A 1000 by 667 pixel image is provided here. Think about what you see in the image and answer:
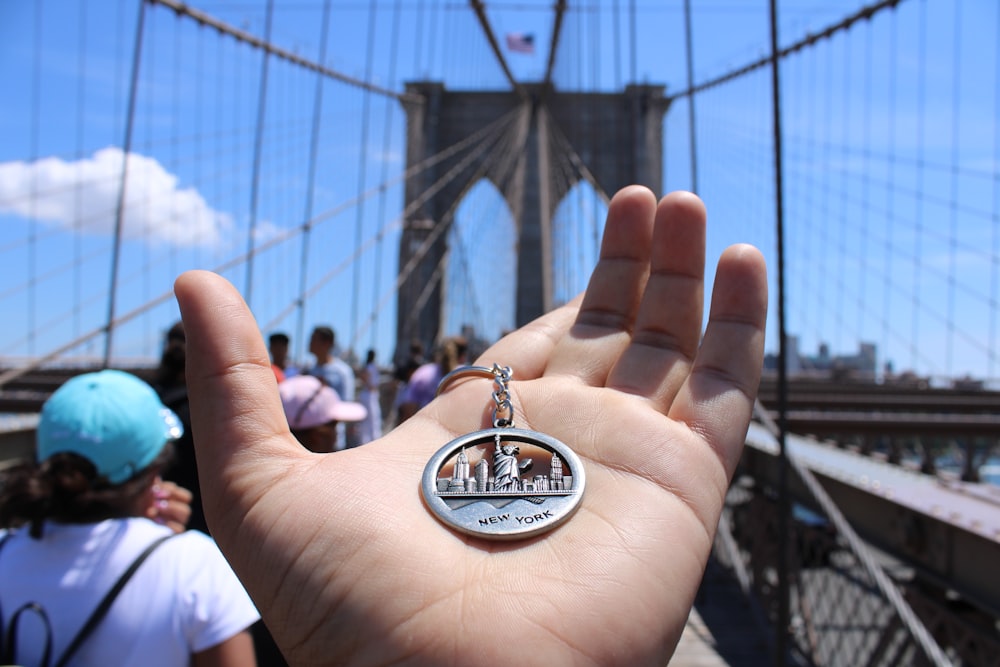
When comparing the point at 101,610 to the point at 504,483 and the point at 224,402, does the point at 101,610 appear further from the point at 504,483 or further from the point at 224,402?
the point at 504,483

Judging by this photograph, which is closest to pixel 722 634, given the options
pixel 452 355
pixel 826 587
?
pixel 826 587

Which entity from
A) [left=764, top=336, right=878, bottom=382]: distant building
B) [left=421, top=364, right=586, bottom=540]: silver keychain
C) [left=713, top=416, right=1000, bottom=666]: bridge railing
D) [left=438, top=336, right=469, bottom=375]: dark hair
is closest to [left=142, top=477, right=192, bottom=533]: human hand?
[left=421, top=364, right=586, bottom=540]: silver keychain

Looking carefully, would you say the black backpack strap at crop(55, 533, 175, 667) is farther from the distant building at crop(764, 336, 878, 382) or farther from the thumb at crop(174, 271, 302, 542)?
the distant building at crop(764, 336, 878, 382)

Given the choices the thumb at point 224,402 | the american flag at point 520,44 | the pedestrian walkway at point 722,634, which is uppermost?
the american flag at point 520,44

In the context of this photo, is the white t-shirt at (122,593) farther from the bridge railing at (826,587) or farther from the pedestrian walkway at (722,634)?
the pedestrian walkway at (722,634)

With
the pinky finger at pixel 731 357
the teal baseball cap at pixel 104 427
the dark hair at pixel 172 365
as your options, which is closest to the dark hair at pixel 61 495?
the teal baseball cap at pixel 104 427
